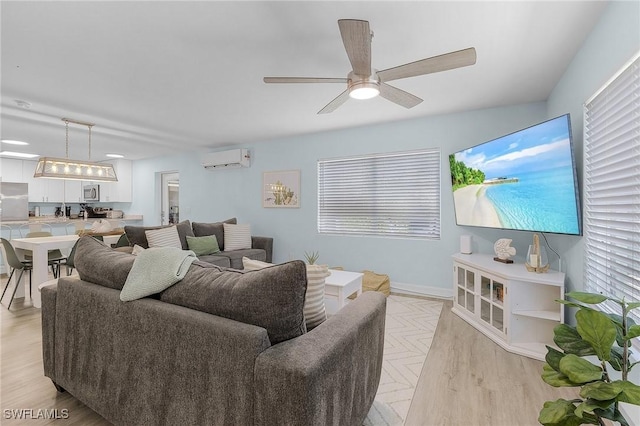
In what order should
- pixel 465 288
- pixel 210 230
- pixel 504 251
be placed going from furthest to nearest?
pixel 210 230
pixel 465 288
pixel 504 251

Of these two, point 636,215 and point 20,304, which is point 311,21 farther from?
point 20,304

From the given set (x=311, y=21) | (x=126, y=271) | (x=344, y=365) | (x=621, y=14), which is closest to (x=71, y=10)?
(x=311, y=21)

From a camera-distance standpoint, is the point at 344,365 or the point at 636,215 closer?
the point at 344,365

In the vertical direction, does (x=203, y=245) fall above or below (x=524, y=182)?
below

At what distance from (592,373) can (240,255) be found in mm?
4171

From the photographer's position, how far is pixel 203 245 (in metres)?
4.39

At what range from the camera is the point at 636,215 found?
1.58 m

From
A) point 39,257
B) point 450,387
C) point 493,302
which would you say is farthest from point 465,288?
point 39,257

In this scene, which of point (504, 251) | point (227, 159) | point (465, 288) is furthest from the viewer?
point (227, 159)

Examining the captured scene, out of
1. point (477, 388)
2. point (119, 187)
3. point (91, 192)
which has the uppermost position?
point (119, 187)

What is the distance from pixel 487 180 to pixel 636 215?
58.2 inches

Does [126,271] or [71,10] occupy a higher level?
[71,10]

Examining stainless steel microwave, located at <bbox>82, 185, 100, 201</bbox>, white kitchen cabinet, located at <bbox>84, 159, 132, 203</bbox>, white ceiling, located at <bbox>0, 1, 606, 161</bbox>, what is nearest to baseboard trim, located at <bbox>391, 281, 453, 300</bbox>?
white ceiling, located at <bbox>0, 1, 606, 161</bbox>

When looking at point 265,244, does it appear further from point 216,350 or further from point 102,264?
point 216,350
